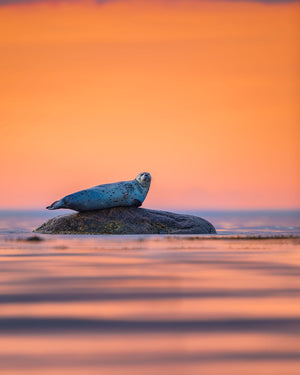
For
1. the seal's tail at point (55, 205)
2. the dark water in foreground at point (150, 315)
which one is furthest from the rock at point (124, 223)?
the dark water in foreground at point (150, 315)

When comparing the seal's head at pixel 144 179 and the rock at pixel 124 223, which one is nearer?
the rock at pixel 124 223

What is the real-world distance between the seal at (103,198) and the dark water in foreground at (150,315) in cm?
888

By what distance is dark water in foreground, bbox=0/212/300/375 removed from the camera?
4.86 metres

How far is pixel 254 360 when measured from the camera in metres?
4.90

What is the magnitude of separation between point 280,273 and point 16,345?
17.5ft

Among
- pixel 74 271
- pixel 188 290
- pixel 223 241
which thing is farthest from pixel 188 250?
pixel 188 290

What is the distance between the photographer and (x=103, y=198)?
836 inches

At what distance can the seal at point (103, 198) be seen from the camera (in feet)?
69.4

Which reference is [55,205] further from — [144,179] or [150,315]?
[150,315]

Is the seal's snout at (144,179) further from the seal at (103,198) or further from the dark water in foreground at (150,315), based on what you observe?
the dark water in foreground at (150,315)

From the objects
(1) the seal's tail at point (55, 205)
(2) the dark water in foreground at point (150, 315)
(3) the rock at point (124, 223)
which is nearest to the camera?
(2) the dark water in foreground at point (150, 315)

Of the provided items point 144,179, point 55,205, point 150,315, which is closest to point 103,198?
point 55,205

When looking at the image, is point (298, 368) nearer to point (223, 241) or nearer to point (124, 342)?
point (124, 342)

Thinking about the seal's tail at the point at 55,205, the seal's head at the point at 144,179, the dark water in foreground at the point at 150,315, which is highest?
the seal's head at the point at 144,179
